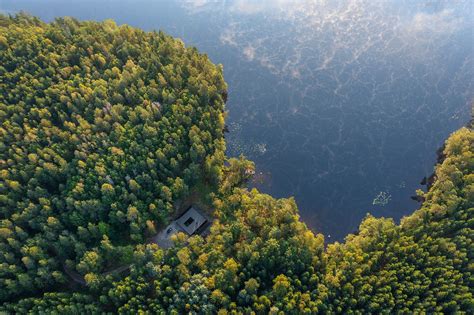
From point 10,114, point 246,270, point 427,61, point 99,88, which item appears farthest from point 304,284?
point 427,61

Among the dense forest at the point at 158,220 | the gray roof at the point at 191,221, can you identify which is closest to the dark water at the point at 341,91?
the dense forest at the point at 158,220

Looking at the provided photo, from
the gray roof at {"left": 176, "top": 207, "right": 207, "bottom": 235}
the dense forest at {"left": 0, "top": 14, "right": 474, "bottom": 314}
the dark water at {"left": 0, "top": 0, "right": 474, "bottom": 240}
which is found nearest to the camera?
the dense forest at {"left": 0, "top": 14, "right": 474, "bottom": 314}

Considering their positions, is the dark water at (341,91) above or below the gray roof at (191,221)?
above

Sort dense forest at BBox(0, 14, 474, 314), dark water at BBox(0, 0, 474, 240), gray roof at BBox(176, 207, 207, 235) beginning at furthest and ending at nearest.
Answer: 1. dark water at BBox(0, 0, 474, 240)
2. gray roof at BBox(176, 207, 207, 235)
3. dense forest at BBox(0, 14, 474, 314)

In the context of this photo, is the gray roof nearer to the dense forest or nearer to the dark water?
the dense forest

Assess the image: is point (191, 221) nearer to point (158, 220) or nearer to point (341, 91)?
point (158, 220)

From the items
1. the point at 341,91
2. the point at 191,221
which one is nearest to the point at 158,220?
the point at 191,221

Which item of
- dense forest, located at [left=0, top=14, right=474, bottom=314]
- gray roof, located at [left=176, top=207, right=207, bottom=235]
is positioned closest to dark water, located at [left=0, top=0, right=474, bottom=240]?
dense forest, located at [left=0, top=14, right=474, bottom=314]

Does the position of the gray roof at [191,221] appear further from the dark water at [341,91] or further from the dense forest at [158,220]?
the dark water at [341,91]
